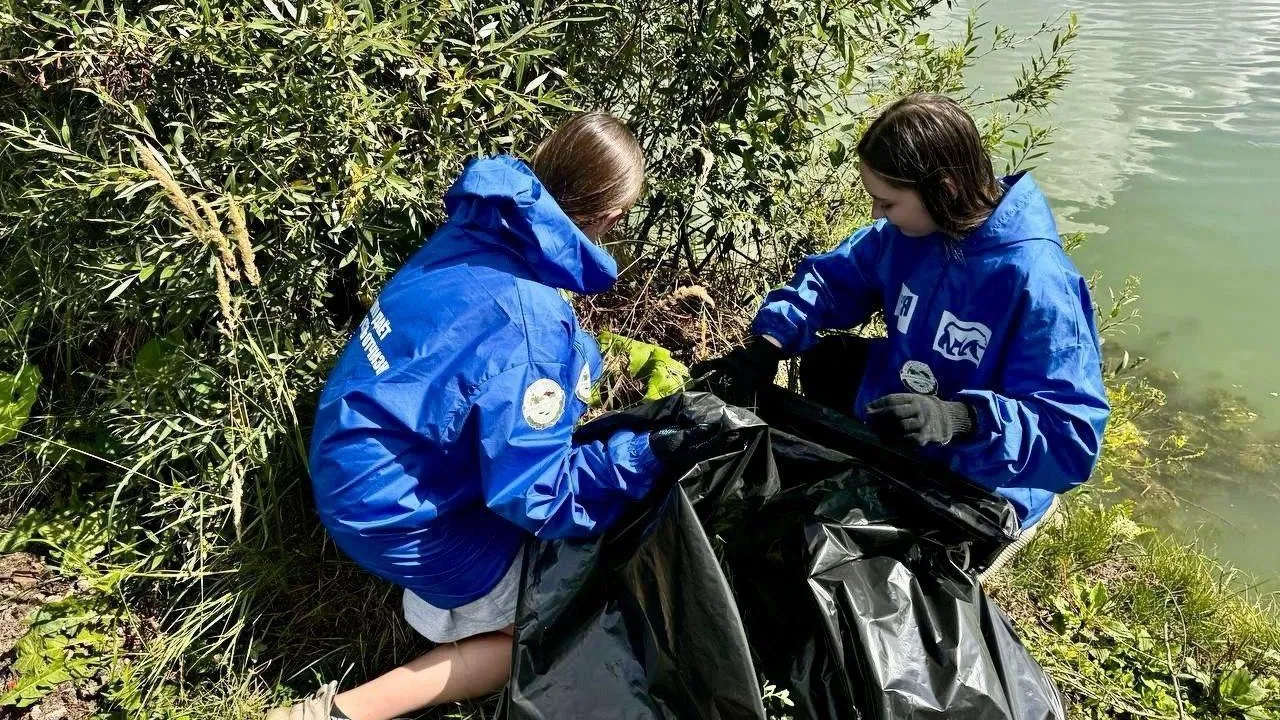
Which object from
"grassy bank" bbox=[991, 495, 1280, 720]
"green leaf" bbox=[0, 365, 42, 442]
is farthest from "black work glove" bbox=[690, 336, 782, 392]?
"green leaf" bbox=[0, 365, 42, 442]

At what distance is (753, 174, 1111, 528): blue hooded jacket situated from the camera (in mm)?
1722

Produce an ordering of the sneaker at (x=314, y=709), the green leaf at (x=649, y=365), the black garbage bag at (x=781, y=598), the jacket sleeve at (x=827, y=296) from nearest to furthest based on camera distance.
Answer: the black garbage bag at (x=781, y=598), the sneaker at (x=314, y=709), the jacket sleeve at (x=827, y=296), the green leaf at (x=649, y=365)

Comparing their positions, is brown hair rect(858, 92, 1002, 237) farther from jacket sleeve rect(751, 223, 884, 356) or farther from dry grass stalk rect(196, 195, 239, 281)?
dry grass stalk rect(196, 195, 239, 281)

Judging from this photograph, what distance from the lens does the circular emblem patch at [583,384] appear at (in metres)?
1.91

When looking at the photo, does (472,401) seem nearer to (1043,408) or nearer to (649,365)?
(649,365)

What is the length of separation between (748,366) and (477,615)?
0.95 metres

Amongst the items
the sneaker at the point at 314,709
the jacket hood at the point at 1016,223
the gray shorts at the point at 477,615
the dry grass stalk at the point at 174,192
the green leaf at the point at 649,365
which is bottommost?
the sneaker at the point at 314,709

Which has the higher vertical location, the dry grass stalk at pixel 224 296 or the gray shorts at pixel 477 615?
the dry grass stalk at pixel 224 296

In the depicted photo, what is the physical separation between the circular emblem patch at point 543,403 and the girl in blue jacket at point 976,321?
619 millimetres

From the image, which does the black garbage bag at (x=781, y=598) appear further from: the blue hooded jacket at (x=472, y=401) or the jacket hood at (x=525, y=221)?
the jacket hood at (x=525, y=221)

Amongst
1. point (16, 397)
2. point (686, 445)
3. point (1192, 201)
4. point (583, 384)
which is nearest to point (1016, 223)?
point (686, 445)

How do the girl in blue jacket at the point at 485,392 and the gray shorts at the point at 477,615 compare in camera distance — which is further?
the gray shorts at the point at 477,615

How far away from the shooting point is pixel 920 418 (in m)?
1.67

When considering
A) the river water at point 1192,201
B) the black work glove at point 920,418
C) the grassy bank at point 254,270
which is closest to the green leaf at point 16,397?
the grassy bank at point 254,270
